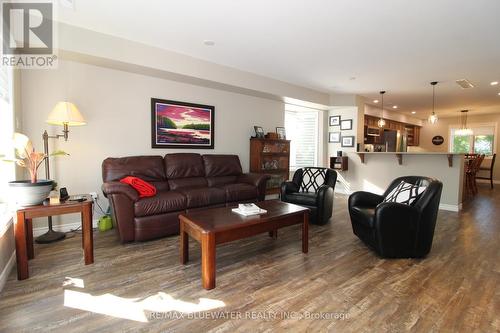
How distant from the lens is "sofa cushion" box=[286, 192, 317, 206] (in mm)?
3641

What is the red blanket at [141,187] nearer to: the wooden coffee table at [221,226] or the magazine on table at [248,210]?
the wooden coffee table at [221,226]

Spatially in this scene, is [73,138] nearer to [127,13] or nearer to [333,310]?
[127,13]

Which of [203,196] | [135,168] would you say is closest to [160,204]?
[203,196]

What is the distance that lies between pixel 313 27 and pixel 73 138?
3292 millimetres

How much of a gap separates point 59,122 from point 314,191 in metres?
3.51

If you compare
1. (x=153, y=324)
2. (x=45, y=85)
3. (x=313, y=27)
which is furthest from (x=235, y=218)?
(x=45, y=85)

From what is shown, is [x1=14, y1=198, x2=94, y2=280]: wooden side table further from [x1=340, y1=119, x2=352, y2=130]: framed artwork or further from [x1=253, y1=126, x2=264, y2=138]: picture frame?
[x1=340, y1=119, x2=352, y2=130]: framed artwork

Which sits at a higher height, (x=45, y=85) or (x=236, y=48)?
(x=236, y=48)

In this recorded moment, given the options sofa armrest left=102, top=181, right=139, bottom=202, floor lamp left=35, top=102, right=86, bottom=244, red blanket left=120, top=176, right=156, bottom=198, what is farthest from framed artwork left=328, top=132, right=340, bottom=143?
floor lamp left=35, top=102, right=86, bottom=244

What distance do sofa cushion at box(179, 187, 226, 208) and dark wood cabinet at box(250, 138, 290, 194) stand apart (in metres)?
1.58

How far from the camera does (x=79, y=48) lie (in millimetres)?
2895

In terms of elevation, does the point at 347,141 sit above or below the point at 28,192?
above

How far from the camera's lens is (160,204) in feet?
9.67

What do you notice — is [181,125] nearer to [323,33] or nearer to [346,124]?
[323,33]
